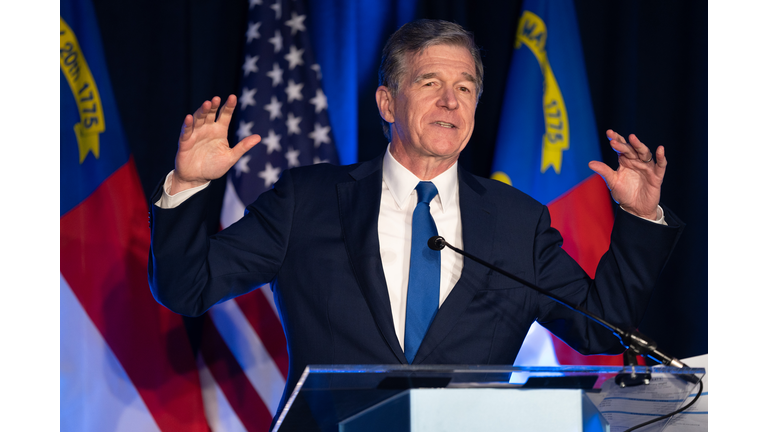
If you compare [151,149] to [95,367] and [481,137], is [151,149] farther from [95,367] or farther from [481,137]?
[481,137]

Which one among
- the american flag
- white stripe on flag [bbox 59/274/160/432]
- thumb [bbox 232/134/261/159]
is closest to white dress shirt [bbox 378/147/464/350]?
thumb [bbox 232/134/261/159]

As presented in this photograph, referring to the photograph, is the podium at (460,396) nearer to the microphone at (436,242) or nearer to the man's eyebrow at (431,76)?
the microphone at (436,242)

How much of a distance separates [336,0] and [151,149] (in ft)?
3.21

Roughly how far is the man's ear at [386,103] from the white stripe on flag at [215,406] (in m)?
1.27

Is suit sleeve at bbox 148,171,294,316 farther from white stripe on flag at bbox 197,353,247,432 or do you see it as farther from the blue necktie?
white stripe on flag at bbox 197,353,247,432

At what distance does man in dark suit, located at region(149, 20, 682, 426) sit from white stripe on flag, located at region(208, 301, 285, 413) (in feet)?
3.02

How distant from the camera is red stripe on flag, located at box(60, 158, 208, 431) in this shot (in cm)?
256

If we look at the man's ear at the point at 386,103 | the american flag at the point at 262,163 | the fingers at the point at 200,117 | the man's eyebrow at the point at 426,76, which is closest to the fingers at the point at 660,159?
the man's eyebrow at the point at 426,76

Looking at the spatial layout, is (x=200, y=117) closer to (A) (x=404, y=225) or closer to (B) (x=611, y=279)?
(A) (x=404, y=225)

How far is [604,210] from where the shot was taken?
284 cm

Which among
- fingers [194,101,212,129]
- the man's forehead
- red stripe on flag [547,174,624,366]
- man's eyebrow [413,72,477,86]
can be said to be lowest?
red stripe on flag [547,174,624,366]

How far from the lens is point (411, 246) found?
1.75 meters

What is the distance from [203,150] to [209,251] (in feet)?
0.94

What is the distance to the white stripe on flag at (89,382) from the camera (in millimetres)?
2510
